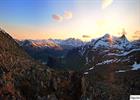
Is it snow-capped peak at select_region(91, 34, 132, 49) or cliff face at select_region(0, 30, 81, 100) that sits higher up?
snow-capped peak at select_region(91, 34, 132, 49)

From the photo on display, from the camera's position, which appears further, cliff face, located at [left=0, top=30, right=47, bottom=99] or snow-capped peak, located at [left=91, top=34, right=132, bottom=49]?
snow-capped peak, located at [left=91, top=34, right=132, bottom=49]

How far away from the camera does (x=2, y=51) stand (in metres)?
7.24

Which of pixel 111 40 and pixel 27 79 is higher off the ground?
pixel 111 40

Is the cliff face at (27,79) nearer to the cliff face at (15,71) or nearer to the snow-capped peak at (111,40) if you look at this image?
the cliff face at (15,71)

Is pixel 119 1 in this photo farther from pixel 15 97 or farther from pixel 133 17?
pixel 15 97

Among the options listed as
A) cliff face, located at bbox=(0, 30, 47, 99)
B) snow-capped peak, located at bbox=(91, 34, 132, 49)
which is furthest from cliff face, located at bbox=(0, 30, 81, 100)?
snow-capped peak, located at bbox=(91, 34, 132, 49)

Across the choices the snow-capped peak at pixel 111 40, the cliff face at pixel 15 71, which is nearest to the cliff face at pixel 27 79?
the cliff face at pixel 15 71

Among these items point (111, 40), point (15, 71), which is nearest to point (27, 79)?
point (15, 71)

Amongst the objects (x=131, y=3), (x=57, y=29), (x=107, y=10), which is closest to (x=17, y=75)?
(x=57, y=29)

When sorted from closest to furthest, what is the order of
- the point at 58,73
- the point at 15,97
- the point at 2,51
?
the point at 15,97, the point at 2,51, the point at 58,73

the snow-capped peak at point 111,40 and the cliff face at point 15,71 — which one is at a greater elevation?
the snow-capped peak at point 111,40

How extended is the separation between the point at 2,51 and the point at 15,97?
111 centimetres

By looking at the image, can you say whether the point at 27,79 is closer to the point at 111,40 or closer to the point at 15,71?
the point at 15,71

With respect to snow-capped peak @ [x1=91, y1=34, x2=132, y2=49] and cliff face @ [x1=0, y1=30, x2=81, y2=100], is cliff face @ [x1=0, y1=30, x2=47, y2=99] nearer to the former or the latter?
cliff face @ [x1=0, y1=30, x2=81, y2=100]
